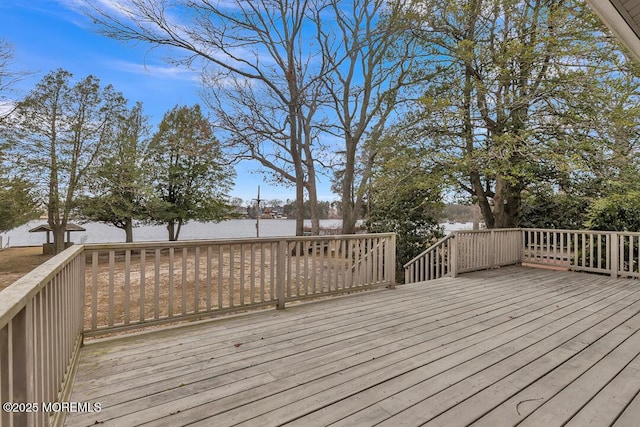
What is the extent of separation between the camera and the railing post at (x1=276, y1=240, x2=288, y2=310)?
3602 millimetres

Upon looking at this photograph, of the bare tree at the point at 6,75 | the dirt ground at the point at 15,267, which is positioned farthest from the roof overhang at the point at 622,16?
the dirt ground at the point at 15,267

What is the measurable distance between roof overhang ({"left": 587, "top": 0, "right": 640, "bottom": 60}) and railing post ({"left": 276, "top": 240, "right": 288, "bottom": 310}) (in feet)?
11.1

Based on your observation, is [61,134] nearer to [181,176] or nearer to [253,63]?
[181,176]

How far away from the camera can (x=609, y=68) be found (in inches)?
255

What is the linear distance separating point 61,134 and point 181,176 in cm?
499

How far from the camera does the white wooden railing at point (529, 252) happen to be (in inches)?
222

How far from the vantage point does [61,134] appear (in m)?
12.4

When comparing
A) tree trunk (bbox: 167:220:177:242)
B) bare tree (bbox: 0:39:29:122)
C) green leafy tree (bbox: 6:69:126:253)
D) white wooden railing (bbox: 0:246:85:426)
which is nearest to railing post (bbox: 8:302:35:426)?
white wooden railing (bbox: 0:246:85:426)

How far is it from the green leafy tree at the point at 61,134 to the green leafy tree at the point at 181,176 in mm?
2494

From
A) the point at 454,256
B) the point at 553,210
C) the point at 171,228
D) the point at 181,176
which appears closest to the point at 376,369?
the point at 454,256

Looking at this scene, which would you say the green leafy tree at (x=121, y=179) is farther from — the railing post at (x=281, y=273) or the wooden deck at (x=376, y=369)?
the wooden deck at (x=376, y=369)

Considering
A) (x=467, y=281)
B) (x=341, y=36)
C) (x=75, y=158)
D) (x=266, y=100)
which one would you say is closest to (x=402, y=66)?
(x=341, y=36)

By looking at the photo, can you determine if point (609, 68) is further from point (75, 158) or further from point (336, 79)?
point (75, 158)

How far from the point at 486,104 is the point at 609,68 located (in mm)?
2288
